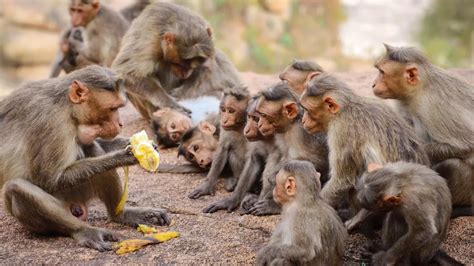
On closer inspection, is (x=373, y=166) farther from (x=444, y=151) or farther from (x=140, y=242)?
(x=140, y=242)

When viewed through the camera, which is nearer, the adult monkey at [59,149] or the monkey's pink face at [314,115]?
the adult monkey at [59,149]

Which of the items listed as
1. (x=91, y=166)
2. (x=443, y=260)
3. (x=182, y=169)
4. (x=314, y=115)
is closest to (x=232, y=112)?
(x=182, y=169)

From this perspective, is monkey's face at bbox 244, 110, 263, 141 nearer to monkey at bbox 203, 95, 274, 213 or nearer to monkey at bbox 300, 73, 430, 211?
monkey at bbox 203, 95, 274, 213

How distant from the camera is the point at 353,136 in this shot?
6.90 metres

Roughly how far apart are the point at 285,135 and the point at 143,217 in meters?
1.68

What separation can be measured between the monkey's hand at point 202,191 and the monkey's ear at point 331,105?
203 cm

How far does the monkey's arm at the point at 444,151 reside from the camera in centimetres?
714

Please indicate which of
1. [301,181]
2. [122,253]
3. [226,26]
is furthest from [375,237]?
[226,26]

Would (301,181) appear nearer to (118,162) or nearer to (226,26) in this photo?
(118,162)

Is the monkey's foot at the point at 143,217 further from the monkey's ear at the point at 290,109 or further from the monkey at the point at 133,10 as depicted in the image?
the monkey at the point at 133,10

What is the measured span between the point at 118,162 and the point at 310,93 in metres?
1.93

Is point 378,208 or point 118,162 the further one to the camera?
point 118,162

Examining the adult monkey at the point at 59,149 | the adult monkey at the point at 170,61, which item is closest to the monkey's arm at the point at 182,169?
the adult monkey at the point at 170,61

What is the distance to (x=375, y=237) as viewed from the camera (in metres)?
6.95
